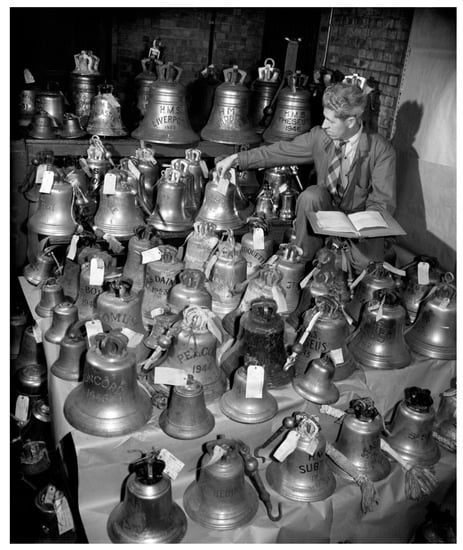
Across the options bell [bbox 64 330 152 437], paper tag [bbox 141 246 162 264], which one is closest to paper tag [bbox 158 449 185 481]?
bell [bbox 64 330 152 437]

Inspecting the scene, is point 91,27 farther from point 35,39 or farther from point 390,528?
point 390,528

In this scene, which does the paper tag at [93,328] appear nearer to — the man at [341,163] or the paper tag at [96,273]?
the paper tag at [96,273]

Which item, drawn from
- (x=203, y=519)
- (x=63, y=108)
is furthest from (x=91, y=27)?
(x=203, y=519)

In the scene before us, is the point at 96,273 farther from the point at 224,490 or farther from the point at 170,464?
the point at 224,490

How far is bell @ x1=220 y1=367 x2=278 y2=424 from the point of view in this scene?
2711 millimetres

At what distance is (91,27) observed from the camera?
627cm

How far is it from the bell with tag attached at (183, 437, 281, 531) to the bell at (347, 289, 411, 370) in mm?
1107

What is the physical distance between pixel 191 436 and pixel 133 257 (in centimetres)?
129

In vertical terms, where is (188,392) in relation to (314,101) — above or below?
below

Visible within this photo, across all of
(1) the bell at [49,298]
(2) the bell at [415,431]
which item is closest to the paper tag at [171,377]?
(1) the bell at [49,298]

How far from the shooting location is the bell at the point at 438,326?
11.3 feet

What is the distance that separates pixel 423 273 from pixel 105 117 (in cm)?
257

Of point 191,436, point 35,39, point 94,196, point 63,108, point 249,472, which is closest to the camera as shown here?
point 249,472

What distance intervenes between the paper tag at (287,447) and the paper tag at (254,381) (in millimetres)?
243
